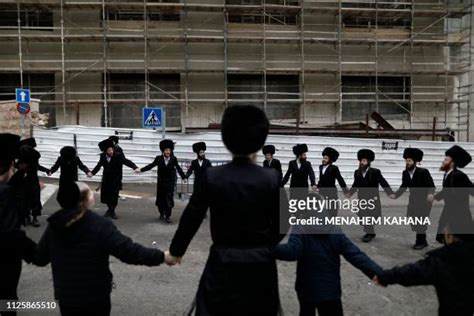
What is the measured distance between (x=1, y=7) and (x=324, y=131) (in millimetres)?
14107

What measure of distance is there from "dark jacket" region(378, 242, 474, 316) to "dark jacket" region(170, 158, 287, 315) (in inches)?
42.6

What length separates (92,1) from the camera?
18375mm

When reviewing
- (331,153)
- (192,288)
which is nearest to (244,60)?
(331,153)

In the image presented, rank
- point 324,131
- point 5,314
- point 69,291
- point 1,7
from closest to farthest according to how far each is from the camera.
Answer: point 69,291
point 5,314
point 324,131
point 1,7

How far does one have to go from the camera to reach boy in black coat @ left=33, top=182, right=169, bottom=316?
9.73 ft

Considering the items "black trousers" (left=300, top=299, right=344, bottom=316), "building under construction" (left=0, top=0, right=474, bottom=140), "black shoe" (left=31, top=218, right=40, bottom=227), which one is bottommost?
"black shoe" (left=31, top=218, right=40, bottom=227)

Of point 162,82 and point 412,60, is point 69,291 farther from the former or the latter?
point 412,60

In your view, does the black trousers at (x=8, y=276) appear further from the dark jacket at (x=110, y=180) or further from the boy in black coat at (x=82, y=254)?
the dark jacket at (x=110, y=180)

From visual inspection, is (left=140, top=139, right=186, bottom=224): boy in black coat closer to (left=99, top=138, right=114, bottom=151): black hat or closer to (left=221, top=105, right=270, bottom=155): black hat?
(left=99, top=138, right=114, bottom=151): black hat

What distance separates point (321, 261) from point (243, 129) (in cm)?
140

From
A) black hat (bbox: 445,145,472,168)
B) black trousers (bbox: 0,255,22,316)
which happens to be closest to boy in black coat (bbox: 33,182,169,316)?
black trousers (bbox: 0,255,22,316)

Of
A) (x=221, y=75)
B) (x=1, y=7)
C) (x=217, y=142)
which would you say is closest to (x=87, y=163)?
(x=217, y=142)

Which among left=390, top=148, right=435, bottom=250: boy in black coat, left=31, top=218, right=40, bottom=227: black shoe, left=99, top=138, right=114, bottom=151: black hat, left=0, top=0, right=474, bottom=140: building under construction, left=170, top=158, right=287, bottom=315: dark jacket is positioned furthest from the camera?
left=0, top=0, right=474, bottom=140: building under construction

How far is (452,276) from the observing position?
2938 millimetres
